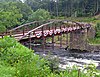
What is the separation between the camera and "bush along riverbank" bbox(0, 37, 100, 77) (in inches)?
360

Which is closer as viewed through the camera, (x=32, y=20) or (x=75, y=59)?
(x=75, y=59)

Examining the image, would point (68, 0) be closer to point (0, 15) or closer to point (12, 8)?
point (12, 8)

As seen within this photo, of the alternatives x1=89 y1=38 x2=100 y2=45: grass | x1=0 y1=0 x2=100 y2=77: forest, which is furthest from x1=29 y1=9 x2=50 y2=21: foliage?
x1=89 y1=38 x2=100 y2=45: grass

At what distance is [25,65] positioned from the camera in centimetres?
1001

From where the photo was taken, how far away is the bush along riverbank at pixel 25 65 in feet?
30.0

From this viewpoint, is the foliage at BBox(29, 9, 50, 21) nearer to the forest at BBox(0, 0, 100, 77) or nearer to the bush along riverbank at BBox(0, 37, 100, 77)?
the forest at BBox(0, 0, 100, 77)

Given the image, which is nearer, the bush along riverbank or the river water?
the bush along riverbank

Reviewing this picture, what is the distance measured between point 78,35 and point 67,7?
32.8 metres

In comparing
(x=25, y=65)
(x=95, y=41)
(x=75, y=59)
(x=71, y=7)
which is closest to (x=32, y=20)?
(x=95, y=41)

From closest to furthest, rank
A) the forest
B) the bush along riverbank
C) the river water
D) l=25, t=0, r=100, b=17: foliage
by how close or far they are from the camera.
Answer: the bush along riverbank → the forest → the river water → l=25, t=0, r=100, b=17: foliage

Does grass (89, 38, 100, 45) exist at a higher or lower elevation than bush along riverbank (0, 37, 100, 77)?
lower

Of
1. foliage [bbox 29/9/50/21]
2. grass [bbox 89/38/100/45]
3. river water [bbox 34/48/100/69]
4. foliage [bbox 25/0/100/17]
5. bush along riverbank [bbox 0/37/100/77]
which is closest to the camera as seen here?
bush along riverbank [bbox 0/37/100/77]

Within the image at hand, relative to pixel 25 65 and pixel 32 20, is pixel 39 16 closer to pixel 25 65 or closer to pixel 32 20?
pixel 32 20

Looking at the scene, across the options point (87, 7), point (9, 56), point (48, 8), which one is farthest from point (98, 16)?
point (9, 56)
